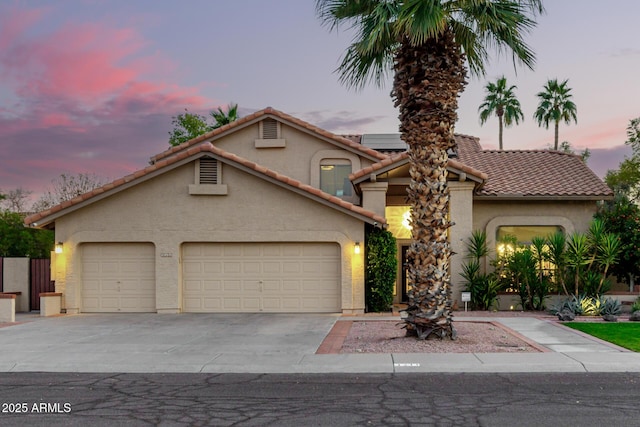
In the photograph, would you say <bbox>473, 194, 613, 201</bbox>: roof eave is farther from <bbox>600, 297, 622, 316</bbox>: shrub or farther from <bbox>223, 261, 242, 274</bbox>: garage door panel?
<bbox>223, 261, 242, 274</bbox>: garage door panel

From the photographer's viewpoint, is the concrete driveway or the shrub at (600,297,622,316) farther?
the shrub at (600,297,622,316)

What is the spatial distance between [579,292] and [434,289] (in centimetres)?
902

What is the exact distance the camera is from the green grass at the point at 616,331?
1306 centimetres

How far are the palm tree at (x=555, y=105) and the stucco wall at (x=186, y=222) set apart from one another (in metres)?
37.2

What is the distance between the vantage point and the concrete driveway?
11320mm

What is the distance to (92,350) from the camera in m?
12.7

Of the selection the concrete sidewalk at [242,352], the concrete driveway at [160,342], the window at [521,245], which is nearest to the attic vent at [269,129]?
the concrete driveway at [160,342]

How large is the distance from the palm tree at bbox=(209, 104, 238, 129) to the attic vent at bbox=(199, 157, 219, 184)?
619 inches

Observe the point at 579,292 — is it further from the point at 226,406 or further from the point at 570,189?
the point at 226,406

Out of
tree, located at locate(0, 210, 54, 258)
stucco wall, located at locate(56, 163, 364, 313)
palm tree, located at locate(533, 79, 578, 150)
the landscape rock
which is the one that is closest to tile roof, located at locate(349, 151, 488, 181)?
stucco wall, located at locate(56, 163, 364, 313)

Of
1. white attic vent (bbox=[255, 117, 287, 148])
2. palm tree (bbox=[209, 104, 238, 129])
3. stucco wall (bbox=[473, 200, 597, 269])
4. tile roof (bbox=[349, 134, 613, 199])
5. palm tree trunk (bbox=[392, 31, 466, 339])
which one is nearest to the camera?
palm tree trunk (bbox=[392, 31, 466, 339])

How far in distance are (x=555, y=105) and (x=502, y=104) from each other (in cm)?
431

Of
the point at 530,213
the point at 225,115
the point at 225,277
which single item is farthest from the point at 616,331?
the point at 225,115

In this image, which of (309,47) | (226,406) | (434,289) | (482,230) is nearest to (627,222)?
(482,230)
